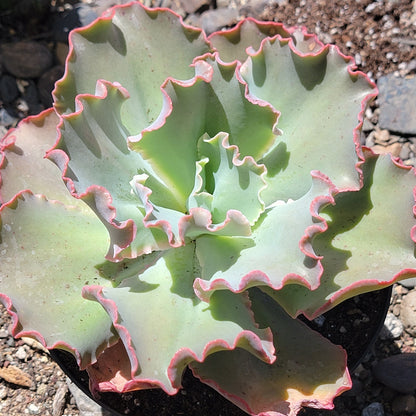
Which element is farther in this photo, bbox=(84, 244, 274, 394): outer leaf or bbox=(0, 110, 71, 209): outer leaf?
bbox=(0, 110, 71, 209): outer leaf

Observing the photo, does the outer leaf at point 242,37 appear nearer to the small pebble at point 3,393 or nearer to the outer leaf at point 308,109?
the outer leaf at point 308,109

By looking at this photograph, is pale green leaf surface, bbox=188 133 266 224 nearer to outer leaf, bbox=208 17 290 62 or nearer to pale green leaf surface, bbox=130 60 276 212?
pale green leaf surface, bbox=130 60 276 212

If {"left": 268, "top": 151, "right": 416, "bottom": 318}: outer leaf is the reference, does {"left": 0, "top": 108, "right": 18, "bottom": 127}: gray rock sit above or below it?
below

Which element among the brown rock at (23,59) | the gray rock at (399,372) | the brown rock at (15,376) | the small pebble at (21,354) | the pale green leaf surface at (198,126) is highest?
the pale green leaf surface at (198,126)

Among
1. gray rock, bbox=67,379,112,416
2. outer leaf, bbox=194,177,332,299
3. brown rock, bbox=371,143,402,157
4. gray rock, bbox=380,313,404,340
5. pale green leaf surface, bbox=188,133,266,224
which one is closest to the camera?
outer leaf, bbox=194,177,332,299

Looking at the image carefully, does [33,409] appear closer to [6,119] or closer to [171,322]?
[171,322]

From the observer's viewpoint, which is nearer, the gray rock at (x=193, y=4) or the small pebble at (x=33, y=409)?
the small pebble at (x=33, y=409)

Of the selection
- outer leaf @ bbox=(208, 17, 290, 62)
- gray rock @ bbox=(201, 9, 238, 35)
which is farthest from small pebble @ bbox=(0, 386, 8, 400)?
gray rock @ bbox=(201, 9, 238, 35)

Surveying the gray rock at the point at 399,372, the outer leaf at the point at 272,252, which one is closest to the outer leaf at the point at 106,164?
the outer leaf at the point at 272,252
